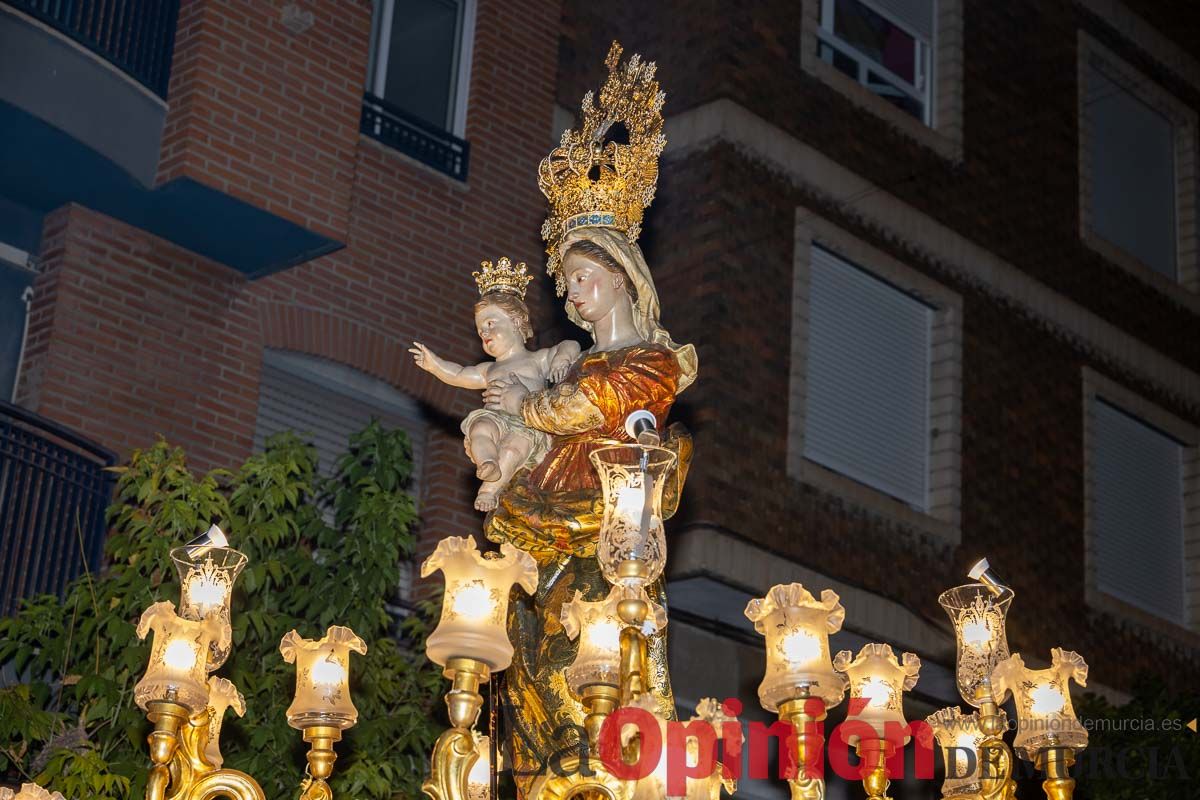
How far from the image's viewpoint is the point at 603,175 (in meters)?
7.05

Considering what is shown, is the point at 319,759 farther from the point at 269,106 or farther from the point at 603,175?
the point at 269,106

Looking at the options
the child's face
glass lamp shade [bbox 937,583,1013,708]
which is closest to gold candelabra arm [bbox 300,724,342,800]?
the child's face

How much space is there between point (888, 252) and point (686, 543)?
11.1 feet

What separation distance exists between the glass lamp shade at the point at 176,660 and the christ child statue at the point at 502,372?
1013 millimetres

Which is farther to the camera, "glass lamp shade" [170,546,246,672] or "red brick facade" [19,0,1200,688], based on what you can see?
"red brick facade" [19,0,1200,688]

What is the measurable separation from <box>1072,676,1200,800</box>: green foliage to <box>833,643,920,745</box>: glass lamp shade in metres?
5.67

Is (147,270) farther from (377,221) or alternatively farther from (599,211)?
(599,211)

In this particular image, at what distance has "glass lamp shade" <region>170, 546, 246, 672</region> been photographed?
6.48m

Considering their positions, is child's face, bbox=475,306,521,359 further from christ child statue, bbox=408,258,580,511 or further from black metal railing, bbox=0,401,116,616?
black metal railing, bbox=0,401,116,616

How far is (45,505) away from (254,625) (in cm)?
178

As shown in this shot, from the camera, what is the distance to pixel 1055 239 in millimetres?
16891

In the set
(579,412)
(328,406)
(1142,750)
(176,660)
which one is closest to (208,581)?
(176,660)

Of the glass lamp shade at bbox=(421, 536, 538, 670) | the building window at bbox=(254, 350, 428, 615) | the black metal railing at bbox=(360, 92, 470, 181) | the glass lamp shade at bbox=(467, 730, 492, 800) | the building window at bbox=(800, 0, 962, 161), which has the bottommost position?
the glass lamp shade at bbox=(467, 730, 492, 800)

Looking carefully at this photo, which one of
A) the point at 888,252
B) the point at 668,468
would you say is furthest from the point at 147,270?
the point at 668,468
